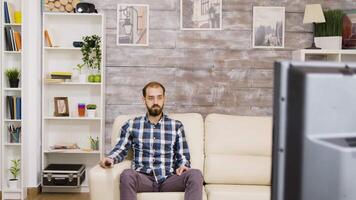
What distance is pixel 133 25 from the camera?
4.54m

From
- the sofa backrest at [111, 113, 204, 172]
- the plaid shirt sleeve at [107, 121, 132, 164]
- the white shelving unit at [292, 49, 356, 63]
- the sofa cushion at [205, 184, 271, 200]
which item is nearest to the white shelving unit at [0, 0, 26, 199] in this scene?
the sofa backrest at [111, 113, 204, 172]

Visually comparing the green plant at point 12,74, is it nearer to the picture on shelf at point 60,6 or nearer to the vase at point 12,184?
the picture on shelf at point 60,6

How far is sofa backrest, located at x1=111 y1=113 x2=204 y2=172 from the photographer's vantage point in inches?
130

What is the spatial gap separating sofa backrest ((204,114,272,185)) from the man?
0.25 metres

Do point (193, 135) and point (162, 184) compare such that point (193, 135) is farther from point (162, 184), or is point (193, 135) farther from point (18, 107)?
point (18, 107)

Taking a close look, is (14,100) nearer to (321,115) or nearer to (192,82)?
(192,82)

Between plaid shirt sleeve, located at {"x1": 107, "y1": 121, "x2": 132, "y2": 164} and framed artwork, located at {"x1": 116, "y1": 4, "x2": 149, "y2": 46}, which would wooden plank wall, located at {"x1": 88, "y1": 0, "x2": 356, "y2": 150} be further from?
plaid shirt sleeve, located at {"x1": 107, "y1": 121, "x2": 132, "y2": 164}

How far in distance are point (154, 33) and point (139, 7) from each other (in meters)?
0.31

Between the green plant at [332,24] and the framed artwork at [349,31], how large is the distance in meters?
0.13

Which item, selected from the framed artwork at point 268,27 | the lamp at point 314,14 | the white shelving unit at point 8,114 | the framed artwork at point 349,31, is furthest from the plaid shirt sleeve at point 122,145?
the framed artwork at point 349,31

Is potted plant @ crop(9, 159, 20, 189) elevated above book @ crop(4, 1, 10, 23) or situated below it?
below

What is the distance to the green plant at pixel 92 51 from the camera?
4367 millimetres

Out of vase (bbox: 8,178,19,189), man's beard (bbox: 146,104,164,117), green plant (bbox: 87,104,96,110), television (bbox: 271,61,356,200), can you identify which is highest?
television (bbox: 271,61,356,200)

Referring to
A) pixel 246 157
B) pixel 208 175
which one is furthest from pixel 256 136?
pixel 208 175
